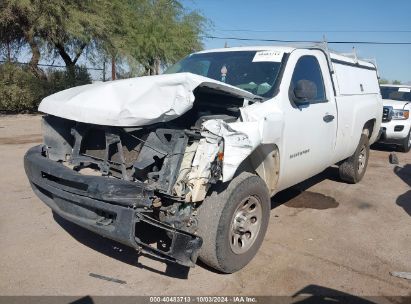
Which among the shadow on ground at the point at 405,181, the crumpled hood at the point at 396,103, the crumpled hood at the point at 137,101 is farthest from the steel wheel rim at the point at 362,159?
the crumpled hood at the point at 137,101

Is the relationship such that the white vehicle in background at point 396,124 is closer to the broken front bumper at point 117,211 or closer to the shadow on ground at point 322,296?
the shadow on ground at point 322,296

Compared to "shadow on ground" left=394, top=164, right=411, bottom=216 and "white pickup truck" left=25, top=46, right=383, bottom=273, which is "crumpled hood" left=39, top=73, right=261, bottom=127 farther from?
"shadow on ground" left=394, top=164, right=411, bottom=216

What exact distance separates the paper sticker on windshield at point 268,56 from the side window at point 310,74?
0.23m

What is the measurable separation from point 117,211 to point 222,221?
89 centimetres

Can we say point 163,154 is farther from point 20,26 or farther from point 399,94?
point 20,26

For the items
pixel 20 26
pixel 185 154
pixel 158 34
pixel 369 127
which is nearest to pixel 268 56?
pixel 185 154

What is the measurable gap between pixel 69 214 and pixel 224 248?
1342 millimetres

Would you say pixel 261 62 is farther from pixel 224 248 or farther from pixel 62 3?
pixel 62 3

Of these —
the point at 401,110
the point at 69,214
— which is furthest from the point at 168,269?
the point at 401,110

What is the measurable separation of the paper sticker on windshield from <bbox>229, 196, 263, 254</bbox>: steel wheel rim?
1.69 meters

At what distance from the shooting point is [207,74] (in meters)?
5.00

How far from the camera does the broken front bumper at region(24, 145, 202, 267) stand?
9.90 ft

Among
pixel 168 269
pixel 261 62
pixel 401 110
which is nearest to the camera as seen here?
pixel 168 269

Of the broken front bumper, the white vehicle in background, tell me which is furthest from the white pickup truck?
the white vehicle in background
